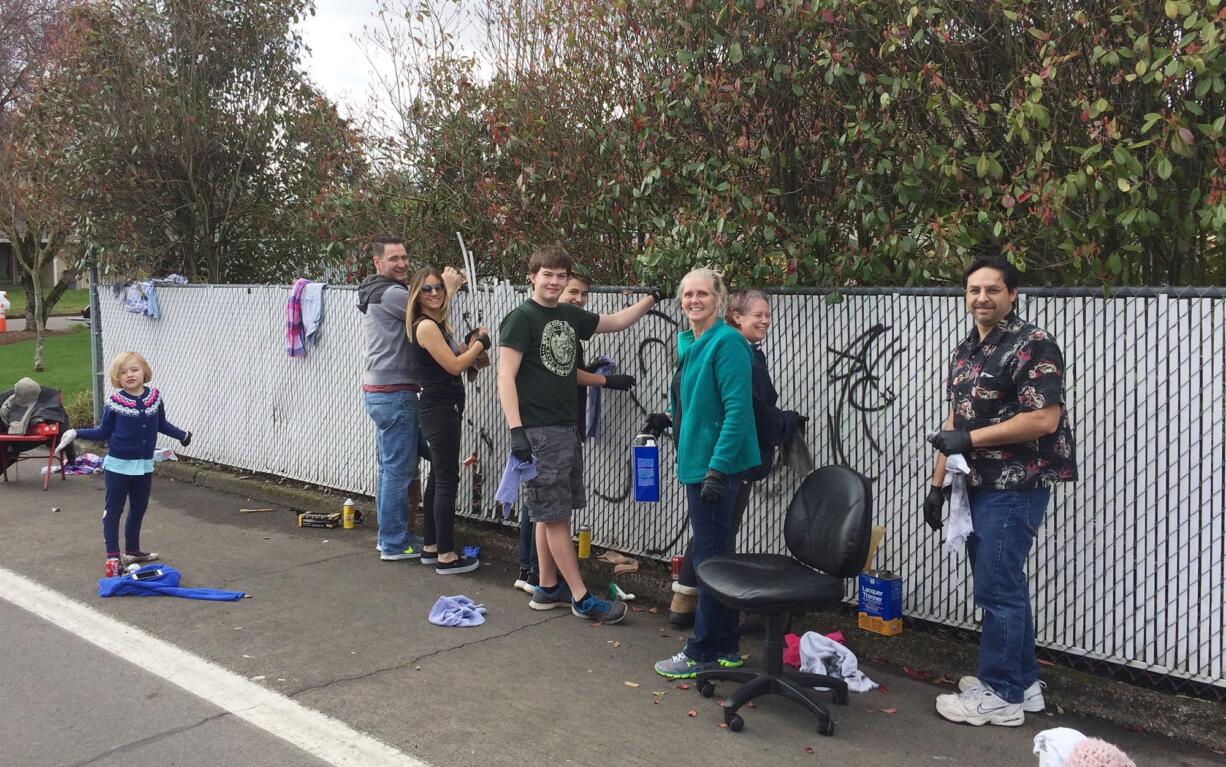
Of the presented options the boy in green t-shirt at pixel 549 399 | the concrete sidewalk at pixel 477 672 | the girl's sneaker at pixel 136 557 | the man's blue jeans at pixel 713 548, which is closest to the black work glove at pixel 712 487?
the man's blue jeans at pixel 713 548

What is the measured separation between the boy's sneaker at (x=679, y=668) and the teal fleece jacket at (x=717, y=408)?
2.95 feet

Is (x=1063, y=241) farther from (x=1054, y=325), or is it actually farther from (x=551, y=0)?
(x=551, y=0)

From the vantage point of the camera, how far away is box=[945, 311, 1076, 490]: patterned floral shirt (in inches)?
171

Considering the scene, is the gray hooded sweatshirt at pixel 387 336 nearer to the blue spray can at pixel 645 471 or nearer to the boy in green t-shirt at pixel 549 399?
the boy in green t-shirt at pixel 549 399

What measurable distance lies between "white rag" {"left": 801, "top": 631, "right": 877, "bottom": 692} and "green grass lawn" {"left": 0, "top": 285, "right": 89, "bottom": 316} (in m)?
36.9

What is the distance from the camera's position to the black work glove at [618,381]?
6574 mm

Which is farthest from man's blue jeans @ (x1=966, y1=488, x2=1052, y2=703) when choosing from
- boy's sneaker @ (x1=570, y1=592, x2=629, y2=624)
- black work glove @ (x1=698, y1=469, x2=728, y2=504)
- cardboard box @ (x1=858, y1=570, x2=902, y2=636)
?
boy's sneaker @ (x1=570, y1=592, x2=629, y2=624)


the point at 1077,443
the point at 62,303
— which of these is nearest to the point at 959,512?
the point at 1077,443

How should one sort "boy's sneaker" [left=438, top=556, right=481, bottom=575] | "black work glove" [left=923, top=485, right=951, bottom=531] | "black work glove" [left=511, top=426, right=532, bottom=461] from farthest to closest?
"boy's sneaker" [left=438, top=556, right=481, bottom=575]
"black work glove" [left=511, top=426, right=532, bottom=461]
"black work glove" [left=923, top=485, right=951, bottom=531]

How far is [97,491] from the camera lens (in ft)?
32.0

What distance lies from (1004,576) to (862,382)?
1.53 meters

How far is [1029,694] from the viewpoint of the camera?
15.5 ft

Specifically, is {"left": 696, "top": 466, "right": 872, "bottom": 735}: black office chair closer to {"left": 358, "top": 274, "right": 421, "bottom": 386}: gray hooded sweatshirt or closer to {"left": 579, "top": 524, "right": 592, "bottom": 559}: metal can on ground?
{"left": 579, "top": 524, "right": 592, "bottom": 559}: metal can on ground

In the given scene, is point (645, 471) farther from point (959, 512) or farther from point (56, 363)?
point (56, 363)
